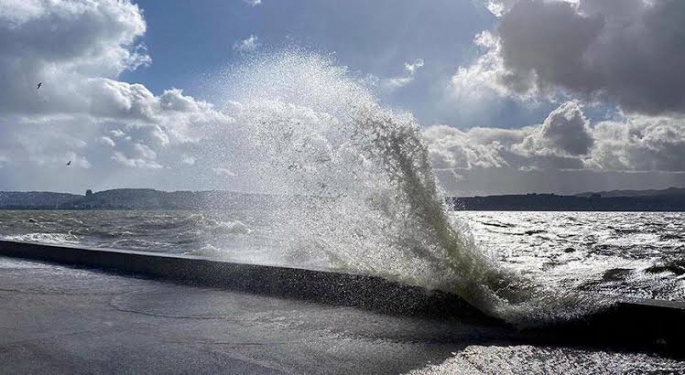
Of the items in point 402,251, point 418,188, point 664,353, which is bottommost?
point 664,353

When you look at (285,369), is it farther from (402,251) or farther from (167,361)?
(402,251)

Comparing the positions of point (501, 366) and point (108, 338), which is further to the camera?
point (108, 338)

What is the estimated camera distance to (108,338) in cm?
349

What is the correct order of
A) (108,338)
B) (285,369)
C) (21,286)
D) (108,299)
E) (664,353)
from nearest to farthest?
(285,369) < (664,353) < (108,338) < (108,299) < (21,286)

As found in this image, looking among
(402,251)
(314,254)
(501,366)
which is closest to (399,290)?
(402,251)

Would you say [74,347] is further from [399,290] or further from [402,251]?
[402,251]

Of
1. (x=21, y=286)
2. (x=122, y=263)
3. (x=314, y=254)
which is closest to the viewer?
(x=21, y=286)

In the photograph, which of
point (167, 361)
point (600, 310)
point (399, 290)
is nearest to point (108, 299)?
point (167, 361)

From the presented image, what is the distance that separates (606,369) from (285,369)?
1740 millimetres

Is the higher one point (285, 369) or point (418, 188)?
point (418, 188)

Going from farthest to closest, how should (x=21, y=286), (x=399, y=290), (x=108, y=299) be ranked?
(x=21, y=286) < (x=108, y=299) < (x=399, y=290)

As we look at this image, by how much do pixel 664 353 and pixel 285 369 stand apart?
2292 mm

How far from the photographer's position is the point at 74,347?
3.24 metres

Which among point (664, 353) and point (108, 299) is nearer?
point (664, 353)
